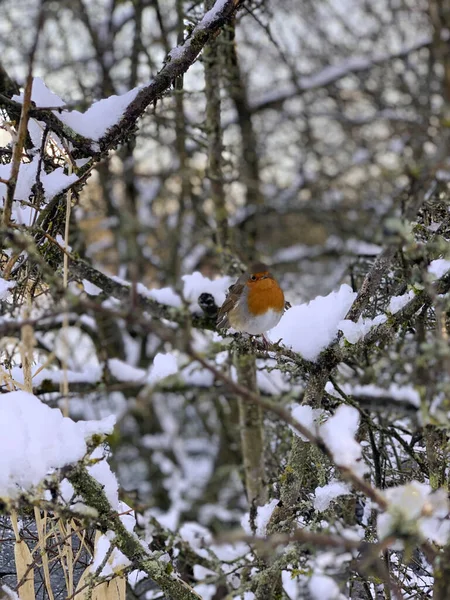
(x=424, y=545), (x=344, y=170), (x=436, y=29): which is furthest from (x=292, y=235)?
(x=424, y=545)

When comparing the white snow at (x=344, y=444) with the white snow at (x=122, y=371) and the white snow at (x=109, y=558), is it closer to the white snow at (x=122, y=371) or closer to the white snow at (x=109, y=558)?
the white snow at (x=109, y=558)

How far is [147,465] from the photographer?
782 centimetres

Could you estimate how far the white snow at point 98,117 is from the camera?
2102 millimetres

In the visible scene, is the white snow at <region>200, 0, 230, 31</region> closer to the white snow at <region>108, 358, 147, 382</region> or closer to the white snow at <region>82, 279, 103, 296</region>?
the white snow at <region>82, 279, 103, 296</region>

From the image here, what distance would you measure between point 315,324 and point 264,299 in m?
0.85

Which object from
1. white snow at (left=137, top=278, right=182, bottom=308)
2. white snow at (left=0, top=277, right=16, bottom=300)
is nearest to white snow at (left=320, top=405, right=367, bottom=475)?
white snow at (left=0, top=277, right=16, bottom=300)

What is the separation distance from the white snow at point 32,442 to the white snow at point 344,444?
61 centimetres

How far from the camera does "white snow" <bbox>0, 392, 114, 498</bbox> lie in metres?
1.49

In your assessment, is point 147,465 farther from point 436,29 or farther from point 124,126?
point 124,126

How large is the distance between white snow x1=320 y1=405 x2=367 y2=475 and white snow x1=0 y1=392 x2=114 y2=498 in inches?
24.2

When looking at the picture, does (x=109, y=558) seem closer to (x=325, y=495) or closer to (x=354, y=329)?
(x=325, y=495)

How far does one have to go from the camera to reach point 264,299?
10.2ft

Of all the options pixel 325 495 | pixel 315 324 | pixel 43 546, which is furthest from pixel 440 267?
pixel 43 546

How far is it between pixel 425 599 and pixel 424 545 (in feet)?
2.50
